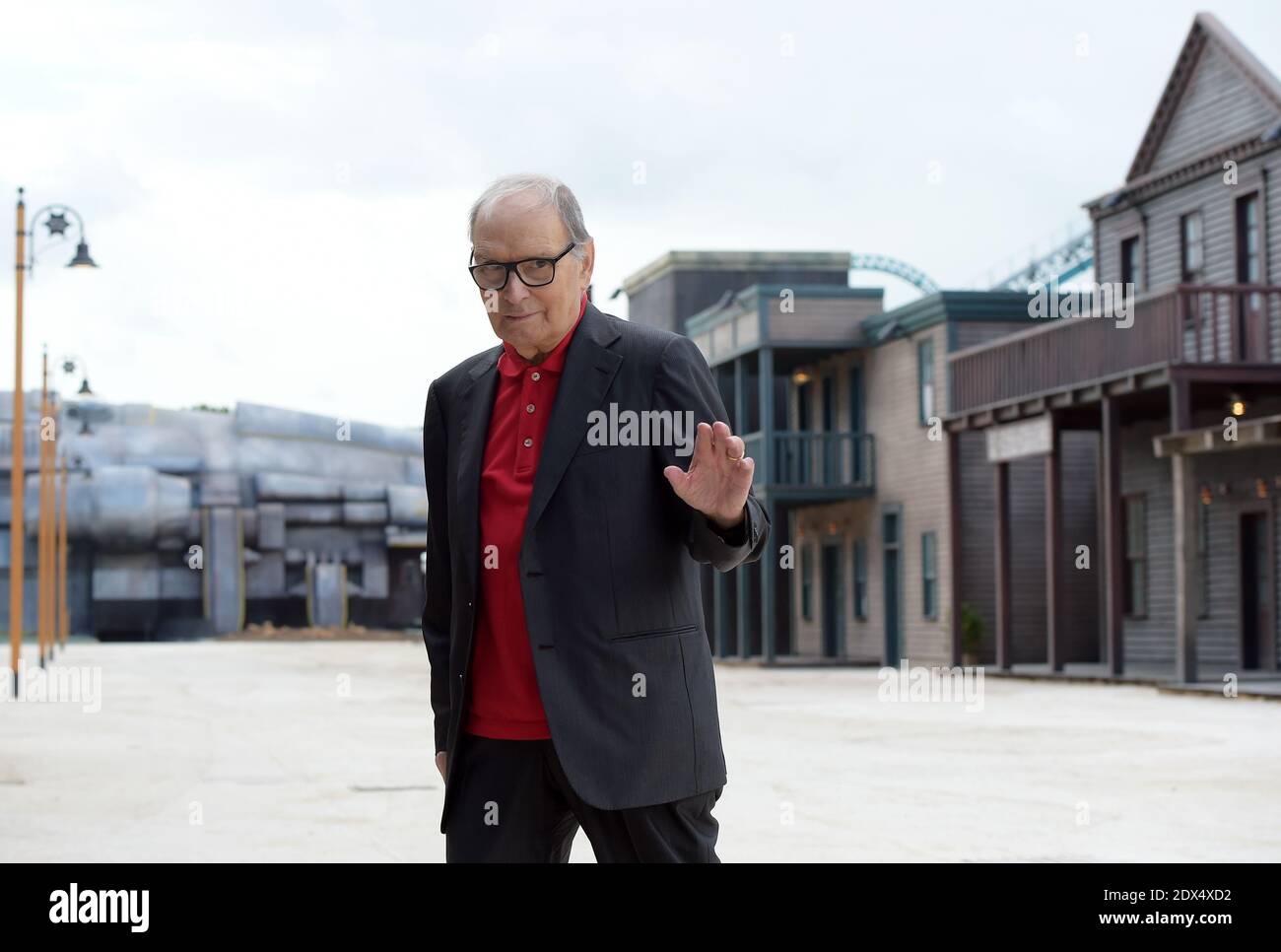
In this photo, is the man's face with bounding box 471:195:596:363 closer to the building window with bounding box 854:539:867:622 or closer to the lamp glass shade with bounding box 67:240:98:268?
the lamp glass shade with bounding box 67:240:98:268

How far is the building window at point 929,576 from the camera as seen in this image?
3322 centimetres

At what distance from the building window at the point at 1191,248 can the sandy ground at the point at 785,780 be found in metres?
7.74

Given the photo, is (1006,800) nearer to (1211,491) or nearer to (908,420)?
(1211,491)

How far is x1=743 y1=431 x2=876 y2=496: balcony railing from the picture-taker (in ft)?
117

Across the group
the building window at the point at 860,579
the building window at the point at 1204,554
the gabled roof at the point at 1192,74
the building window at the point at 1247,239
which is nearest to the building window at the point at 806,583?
the building window at the point at 860,579

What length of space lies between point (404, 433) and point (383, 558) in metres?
5.59

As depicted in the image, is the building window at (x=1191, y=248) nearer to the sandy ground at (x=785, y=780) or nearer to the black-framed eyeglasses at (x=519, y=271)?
the sandy ground at (x=785, y=780)

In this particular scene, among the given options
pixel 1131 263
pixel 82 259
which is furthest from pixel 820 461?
pixel 82 259

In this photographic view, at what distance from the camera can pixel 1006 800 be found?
11.2 metres

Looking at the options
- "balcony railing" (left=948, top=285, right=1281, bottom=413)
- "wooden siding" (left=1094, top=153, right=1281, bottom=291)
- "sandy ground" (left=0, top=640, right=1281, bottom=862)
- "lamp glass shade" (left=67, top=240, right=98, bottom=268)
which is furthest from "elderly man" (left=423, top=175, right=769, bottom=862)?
"lamp glass shade" (left=67, top=240, right=98, bottom=268)

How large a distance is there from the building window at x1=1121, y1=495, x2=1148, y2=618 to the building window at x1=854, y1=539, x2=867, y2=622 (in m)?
6.61

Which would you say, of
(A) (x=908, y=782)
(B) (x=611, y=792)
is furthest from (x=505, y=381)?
(A) (x=908, y=782)

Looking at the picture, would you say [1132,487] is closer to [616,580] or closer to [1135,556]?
[1135,556]
